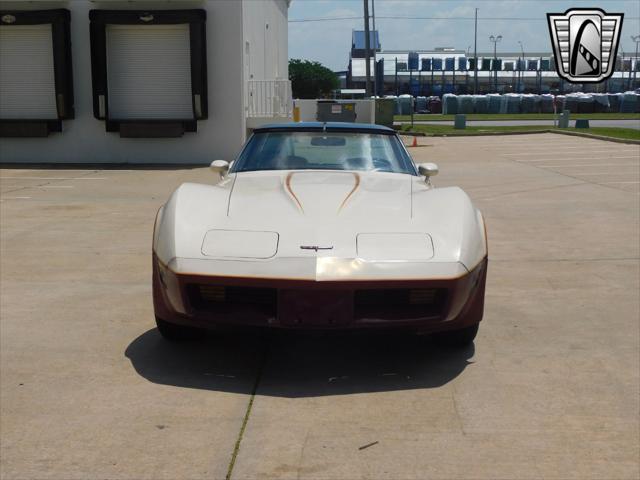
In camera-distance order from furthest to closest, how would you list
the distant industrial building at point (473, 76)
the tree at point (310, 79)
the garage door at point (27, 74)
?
the distant industrial building at point (473, 76)
the tree at point (310, 79)
the garage door at point (27, 74)

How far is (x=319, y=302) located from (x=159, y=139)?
1470cm

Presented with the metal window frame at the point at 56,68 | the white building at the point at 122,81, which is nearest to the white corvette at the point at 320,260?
the white building at the point at 122,81

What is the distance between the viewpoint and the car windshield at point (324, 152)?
561 cm

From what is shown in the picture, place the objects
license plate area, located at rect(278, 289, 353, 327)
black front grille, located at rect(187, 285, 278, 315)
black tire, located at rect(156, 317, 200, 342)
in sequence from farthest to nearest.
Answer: black tire, located at rect(156, 317, 200, 342) < black front grille, located at rect(187, 285, 278, 315) < license plate area, located at rect(278, 289, 353, 327)

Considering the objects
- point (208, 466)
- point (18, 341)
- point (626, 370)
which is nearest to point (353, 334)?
point (208, 466)

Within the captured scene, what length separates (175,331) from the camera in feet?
15.3

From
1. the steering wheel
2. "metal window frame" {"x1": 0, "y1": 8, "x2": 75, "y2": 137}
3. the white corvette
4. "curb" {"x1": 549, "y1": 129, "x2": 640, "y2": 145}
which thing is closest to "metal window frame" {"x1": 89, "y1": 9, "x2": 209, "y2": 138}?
"metal window frame" {"x1": 0, "y1": 8, "x2": 75, "y2": 137}

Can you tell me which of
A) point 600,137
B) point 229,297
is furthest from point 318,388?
point 600,137

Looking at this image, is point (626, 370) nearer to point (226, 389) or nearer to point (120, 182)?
point (226, 389)

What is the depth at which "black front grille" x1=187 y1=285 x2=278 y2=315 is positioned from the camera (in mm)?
4070

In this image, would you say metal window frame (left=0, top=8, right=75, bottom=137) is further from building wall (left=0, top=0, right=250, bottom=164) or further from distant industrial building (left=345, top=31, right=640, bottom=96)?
distant industrial building (left=345, top=31, right=640, bottom=96)

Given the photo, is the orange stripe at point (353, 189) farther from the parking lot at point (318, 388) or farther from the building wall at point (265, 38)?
the building wall at point (265, 38)

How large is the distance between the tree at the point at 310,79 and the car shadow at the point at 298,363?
217ft

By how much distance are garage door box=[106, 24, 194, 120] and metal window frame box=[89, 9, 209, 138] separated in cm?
23
